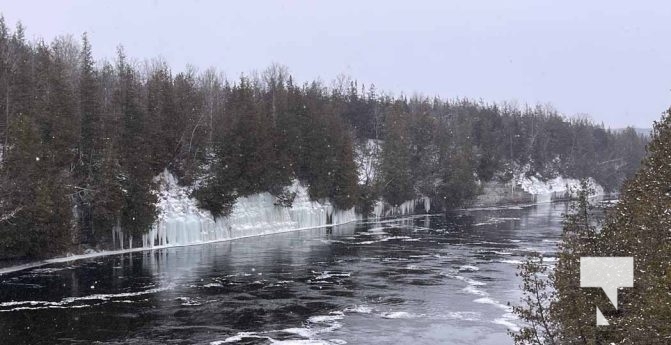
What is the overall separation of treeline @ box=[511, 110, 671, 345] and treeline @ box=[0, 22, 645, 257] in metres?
33.6

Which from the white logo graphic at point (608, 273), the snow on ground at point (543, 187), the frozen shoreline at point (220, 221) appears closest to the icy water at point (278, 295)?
the frozen shoreline at point (220, 221)

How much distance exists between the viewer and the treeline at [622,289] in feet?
32.3

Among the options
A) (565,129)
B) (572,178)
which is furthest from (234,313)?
(565,129)

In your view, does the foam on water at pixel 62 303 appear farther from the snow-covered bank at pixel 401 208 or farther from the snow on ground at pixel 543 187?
the snow on ground at pixel 543 187

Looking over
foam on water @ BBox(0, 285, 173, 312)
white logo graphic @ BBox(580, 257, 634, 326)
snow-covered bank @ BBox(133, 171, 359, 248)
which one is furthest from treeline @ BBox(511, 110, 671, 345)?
snow-covered bank @ BBox(133, 171, 359, 248)

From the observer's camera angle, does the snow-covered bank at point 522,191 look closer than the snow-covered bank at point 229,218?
No

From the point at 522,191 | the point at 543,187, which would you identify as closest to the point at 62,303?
the point at 522,191

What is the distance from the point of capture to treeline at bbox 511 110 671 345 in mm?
9844

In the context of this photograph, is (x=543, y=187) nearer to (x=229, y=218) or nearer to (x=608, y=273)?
(x=229, y=218)

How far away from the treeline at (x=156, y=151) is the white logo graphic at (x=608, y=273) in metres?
34.2

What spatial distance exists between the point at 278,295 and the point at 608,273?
1946 cm

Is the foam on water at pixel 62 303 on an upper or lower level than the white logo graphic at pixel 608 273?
lower

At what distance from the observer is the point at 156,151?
55.7 m

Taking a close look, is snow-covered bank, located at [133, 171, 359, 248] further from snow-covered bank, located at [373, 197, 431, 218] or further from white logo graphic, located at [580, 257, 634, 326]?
white logo graphic, located at [580, 257, 634, 326]
